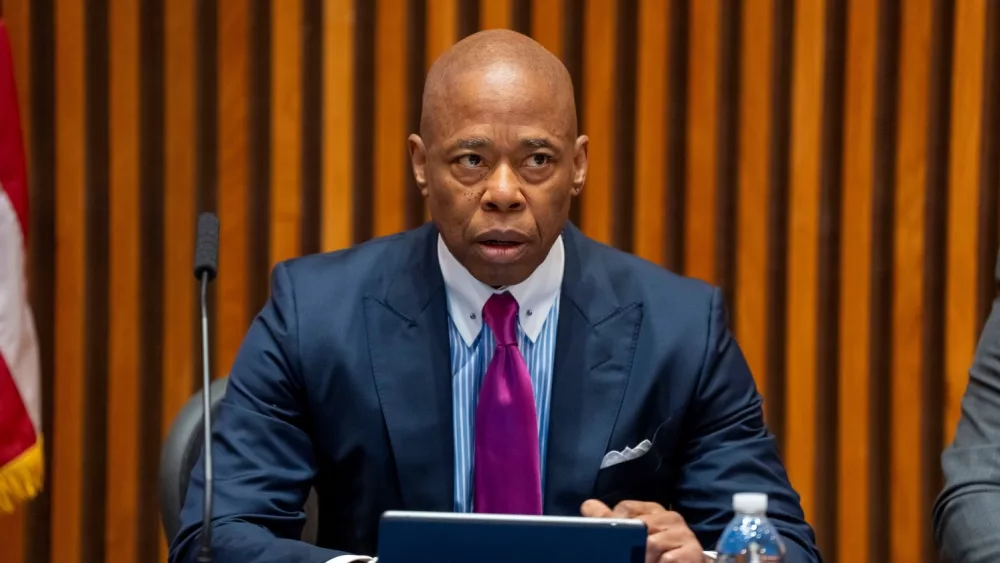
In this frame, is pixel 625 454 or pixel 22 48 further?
pixel 22 48

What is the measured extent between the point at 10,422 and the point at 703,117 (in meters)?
1.69

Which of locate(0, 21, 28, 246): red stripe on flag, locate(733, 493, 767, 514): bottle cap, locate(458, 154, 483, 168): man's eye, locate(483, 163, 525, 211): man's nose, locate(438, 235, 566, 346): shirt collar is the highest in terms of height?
locate(0, 21, 28, 246): red stripe on flag

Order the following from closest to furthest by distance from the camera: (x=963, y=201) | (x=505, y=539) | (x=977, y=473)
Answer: (x=505, y=539) → (x=977, y=473) → (x=963, y=201)

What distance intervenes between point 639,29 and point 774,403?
0.96m

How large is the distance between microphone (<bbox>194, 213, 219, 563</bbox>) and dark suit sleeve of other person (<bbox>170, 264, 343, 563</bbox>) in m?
0.22

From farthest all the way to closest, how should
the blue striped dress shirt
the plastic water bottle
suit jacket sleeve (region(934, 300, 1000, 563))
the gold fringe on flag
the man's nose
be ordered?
the gold fringe on flag < the blue striped dress shirt < the man's nose < suit jacket sleeve (region(934, 300, 1000, 563)) < the plastic water bottle

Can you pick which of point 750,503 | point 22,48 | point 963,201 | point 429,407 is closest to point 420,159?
point 429,407

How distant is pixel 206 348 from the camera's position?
5.62 feet

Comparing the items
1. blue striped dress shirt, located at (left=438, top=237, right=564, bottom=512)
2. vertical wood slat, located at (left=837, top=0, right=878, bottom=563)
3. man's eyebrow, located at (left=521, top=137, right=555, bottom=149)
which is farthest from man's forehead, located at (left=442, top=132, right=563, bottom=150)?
vertical wood slat, located at (left=837, top=0, right=878, bottom=563)

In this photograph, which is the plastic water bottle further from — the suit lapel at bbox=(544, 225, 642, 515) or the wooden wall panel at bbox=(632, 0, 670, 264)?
the wooden wall panel at bbox=(632, 0, 670, 264)

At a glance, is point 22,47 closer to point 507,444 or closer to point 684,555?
point 507,444

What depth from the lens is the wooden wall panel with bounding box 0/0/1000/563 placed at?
324 centimetres

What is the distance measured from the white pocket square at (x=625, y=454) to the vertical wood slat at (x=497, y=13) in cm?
139

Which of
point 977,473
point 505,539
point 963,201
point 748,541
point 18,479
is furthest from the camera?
point 963,201
